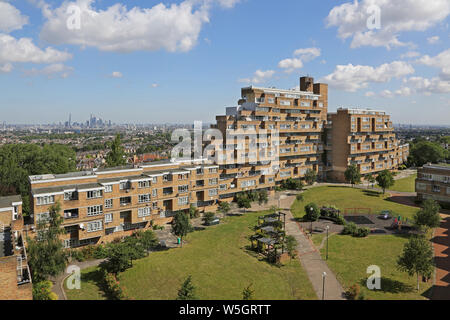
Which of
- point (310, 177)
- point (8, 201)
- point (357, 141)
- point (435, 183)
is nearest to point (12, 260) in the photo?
point (8, 201)

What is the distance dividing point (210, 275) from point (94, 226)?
1923 centimetres

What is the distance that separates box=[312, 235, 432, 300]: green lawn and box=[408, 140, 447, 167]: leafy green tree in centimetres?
8028

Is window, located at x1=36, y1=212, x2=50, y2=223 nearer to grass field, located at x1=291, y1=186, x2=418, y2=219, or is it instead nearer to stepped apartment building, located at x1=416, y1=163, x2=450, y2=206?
grass field, located at x1=291, y1=186, x2=418, y2=219

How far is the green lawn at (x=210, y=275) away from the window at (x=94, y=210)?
27.0ft

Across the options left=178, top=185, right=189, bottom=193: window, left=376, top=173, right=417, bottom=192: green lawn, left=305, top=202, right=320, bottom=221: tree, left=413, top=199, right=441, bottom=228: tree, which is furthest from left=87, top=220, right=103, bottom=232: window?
left=376, top=173, right=417, bottom=192: green lawn

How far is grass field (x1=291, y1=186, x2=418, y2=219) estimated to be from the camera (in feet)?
198

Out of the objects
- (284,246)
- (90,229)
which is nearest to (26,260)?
(90,229)

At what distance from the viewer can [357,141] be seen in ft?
294

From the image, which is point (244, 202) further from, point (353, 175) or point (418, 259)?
point (353, 175)

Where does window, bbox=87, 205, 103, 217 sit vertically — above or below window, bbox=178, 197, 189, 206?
above

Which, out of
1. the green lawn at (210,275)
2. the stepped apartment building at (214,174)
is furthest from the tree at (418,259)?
the stepped apartment building at (214,174)

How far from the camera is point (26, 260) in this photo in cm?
2909

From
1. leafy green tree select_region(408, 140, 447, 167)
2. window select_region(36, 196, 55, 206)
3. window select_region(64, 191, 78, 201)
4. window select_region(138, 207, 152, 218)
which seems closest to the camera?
window select_region(36, 196, 55, 206)
